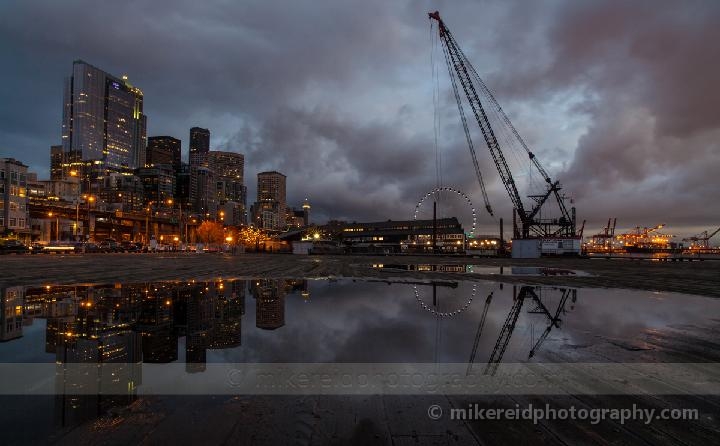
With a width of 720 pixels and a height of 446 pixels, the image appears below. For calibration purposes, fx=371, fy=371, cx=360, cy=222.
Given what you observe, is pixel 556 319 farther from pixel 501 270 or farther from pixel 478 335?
pixel 501 270

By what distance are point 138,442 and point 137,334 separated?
14.9 feet

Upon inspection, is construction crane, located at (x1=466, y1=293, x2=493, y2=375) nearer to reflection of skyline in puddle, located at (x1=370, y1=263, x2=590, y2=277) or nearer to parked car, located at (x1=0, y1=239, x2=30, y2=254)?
reflection of skyline in puddle, located at (x1=370, y1=263, x2=590, y2=277)

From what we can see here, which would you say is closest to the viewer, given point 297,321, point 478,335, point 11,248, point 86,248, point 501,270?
point 478,335

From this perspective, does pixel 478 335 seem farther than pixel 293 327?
No

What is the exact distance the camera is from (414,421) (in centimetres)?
398

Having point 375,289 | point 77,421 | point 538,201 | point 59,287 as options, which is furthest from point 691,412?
point 538,201

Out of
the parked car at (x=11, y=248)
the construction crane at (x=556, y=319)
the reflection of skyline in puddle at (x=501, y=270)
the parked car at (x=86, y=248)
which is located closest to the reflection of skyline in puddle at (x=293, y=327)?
Answer: the construction crane at (x=556, y=319)

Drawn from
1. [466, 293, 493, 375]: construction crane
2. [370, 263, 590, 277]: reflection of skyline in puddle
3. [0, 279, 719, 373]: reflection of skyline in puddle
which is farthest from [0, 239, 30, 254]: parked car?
[466, 293, 493, 375]: construction crane

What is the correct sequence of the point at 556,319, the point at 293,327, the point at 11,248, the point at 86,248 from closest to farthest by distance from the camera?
the point at 293,327
the point at 556,319
the point at 11,248
the point at 86,248

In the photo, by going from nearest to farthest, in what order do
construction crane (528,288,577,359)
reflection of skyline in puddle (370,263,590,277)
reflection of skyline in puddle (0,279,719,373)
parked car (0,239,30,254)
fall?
1. reflection of skyline in puddle (0,279,719,373)
2. construction crane (528,288,577,359)
3. reflection of skyline in puddle (370,263,590,277)
4. parked car (0,239,30,254)

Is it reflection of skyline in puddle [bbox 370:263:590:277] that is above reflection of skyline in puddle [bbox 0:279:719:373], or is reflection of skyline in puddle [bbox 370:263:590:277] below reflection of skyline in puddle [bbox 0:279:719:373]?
below

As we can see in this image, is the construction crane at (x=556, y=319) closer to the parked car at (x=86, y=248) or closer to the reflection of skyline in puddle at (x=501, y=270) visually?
the reflection of skyline in puddle at (x=501, y=270)

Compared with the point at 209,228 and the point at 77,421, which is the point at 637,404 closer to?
the point at 77,421

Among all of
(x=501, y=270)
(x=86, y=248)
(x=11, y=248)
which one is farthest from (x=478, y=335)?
(x=86, y=248)
